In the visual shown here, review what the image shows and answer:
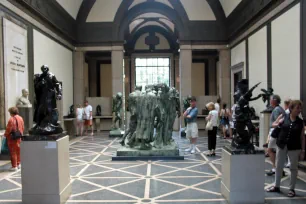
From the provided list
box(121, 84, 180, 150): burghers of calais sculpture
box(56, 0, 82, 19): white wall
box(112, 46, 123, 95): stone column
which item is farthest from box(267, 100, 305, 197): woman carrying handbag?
box(112, 46, 123, 95): stone column

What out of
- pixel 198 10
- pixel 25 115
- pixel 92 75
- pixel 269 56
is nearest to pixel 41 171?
pixel 25 115

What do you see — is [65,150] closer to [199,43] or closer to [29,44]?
[29,44]

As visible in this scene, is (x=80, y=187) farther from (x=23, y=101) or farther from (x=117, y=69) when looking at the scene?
(x=117, y=69)

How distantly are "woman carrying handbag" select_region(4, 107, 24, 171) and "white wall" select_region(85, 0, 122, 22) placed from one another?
1113 cm

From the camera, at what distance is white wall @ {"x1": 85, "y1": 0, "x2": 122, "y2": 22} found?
694 inches

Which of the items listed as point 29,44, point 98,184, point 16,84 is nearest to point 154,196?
point 98,184

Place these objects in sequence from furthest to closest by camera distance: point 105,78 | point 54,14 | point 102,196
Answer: point 105,78
point 54,14
point 102,196

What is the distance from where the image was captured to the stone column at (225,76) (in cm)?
1734

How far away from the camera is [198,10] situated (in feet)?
57.7

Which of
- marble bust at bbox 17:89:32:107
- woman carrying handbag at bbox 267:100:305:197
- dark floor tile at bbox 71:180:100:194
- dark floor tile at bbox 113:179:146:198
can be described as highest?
marble bust at bbox 17:89:32:107

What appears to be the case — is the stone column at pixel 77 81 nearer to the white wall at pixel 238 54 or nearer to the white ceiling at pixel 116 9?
the white ceiling at pixel 116 9

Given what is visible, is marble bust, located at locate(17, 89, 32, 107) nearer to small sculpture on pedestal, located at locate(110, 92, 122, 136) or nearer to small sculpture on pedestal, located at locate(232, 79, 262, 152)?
small sculpture on pedestal, located at locate(110, 92, 122, 136)

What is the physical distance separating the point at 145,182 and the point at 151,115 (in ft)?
9.12

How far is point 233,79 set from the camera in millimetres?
16922
